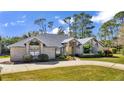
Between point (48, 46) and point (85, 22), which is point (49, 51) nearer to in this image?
point (48, 46)

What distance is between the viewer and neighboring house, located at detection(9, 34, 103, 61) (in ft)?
30.1

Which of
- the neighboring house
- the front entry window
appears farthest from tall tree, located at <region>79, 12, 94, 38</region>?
the front entry window

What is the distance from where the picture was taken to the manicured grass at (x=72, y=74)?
7.20 meters

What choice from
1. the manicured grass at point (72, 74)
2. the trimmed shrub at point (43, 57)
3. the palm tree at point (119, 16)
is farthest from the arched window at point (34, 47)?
the palm tree at point (119, 16)

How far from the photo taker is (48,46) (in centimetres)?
1223

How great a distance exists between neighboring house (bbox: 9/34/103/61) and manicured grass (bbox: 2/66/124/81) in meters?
1.07

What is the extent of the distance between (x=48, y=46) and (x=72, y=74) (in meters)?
4.93

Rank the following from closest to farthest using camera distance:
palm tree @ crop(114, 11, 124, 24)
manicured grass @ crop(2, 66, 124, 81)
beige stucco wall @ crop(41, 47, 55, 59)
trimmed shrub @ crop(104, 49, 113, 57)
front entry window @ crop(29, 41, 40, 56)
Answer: manicured grass @ crop(2, 66, 124, 81) → palm tree @ crop(114, 11, 124, 24) → front entry window @ crop(29, 41, 40, 56) → trimmed shrub @ crop(104, 49, 113, 57) → beige stucco wall @ crop(41, 47, 55, 59)

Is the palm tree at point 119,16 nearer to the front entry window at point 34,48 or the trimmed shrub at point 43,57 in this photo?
the trimmed shrub at point 43,57

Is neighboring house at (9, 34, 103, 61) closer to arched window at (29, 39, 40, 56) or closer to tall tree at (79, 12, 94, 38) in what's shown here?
arched window at (29, 39, 40, 56)
